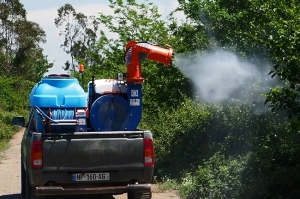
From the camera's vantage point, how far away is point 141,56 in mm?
10312

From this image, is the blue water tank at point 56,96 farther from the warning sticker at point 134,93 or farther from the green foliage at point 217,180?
the green foliage at point 217,180

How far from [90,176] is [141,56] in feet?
8.07

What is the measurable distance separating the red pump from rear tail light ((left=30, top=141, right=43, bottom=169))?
219 cm

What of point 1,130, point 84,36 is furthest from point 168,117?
point 84,36

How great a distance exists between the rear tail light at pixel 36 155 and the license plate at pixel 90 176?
0.57m

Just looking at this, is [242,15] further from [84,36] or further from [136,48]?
[84,36]

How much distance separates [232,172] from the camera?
34.6 feet

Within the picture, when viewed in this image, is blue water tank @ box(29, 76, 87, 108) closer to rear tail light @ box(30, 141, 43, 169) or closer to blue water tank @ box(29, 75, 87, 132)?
blue water tank @ box(29, 75, 87, 132)

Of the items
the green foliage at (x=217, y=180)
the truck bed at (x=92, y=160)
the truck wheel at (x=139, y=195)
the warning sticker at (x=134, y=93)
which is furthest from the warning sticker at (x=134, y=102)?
the green foliage at (x=217, y=180)

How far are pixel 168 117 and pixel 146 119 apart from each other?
2.68 m

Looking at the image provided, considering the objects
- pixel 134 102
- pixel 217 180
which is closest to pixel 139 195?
pixel 134 102

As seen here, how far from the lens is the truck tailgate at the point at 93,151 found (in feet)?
28.6

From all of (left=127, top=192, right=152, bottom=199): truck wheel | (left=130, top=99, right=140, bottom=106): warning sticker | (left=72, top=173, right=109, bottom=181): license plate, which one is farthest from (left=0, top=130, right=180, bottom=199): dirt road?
(left=72, top=173, right=109, bottom=181): license plate

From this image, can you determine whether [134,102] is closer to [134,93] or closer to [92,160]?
[134,93]
